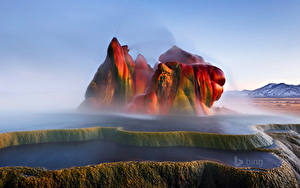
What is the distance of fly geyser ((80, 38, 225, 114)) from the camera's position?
29312 millimetres

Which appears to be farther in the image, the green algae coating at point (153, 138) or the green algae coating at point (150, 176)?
the green algae coating at point (153, 138)

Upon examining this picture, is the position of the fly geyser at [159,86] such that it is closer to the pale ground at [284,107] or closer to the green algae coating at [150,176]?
the green algae coating at [150,176]

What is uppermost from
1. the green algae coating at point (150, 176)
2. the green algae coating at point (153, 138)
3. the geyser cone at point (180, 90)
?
the geyser cone at point (180, 90)

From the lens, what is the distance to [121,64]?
112 ft

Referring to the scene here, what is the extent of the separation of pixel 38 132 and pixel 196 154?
535 inches

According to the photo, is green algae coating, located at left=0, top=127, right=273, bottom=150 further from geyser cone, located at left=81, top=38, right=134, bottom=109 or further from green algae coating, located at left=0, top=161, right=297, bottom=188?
geyser cone, located at left=81, top=38, right=134, bottom=109

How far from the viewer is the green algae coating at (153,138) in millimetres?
12227

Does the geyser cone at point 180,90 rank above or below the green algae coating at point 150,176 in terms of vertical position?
above

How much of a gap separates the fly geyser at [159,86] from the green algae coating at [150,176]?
19.0 m

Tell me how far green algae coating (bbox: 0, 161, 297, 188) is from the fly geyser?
19009 millimetres

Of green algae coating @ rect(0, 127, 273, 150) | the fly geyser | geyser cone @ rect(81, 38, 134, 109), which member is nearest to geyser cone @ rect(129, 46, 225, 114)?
the fly geyser

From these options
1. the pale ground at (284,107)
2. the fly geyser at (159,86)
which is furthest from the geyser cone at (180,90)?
the pale ground at (284,107)

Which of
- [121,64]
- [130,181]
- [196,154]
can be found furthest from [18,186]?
[121,64]

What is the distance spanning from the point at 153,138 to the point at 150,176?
400 cm
